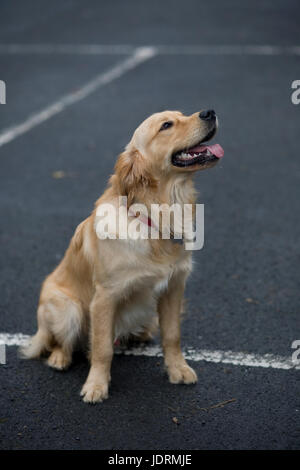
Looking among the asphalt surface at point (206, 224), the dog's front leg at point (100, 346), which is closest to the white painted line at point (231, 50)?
the asphalt surface at point (206, 224)

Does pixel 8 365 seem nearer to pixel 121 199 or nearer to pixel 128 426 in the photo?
pixel 128 426

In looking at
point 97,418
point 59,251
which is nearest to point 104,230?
point 97,418

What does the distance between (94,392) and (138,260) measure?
735 mm

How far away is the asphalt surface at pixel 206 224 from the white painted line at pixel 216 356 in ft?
0.18

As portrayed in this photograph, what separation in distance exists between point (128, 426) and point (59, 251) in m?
2.11

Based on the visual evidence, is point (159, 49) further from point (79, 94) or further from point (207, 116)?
point (207, 116)

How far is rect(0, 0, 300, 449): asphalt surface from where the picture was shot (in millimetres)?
3234

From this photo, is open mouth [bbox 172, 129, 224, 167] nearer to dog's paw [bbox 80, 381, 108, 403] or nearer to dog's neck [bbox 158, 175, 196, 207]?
dog's neck [bbox 158, 175, 196, 207]

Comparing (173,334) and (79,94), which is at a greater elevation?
(79,94)

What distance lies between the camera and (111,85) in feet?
29.5

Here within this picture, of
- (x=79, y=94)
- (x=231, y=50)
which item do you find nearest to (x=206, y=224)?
(x=79, y=94)

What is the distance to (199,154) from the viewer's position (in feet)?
10.9

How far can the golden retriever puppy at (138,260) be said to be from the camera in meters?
3.32
